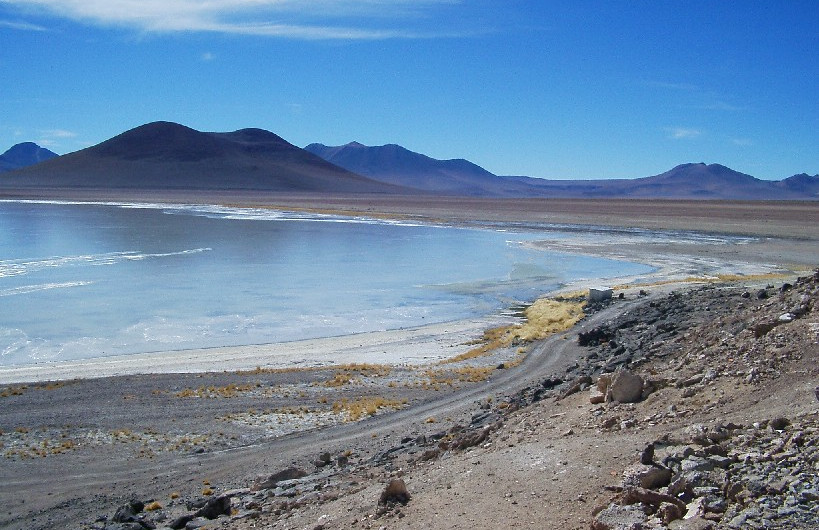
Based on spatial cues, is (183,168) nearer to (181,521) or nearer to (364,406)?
(364,406)

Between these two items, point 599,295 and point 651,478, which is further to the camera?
point 599,295

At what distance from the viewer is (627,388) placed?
6988 mm

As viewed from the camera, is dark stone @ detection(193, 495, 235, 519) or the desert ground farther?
dark stone @ detection(193, 495, 235, 519)

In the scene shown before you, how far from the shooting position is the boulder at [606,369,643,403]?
274 inches

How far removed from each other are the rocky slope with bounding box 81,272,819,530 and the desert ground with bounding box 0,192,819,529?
0.07 ft

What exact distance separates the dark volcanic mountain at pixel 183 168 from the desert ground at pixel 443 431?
4958 inches

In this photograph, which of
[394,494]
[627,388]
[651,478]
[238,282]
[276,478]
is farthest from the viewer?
[238,282]

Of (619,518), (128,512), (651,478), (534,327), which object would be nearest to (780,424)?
(651,478)

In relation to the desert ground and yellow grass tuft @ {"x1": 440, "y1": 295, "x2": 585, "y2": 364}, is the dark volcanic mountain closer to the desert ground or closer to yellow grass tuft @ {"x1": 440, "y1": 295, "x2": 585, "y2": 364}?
yellow grass tuft @ {"x1": 440, "y1": 295, "x2": 585, "y2": 364}

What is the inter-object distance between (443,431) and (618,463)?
13.7ft

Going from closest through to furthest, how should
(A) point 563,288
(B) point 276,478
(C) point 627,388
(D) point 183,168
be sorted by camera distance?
(C) point 627,388
(B) point 276,478
(A) point 563,288
(D) point 183,168

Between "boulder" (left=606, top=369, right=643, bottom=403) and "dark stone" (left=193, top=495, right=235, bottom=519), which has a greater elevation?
"boulder" (left=606, top=369, right=643, bottom=403)

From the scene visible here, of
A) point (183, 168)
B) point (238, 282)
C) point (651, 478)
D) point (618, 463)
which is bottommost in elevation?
point (238, 282)

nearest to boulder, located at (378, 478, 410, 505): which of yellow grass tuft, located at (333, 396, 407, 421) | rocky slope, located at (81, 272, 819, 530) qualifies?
rocky slope, located at (81, 272, 819, 530)
